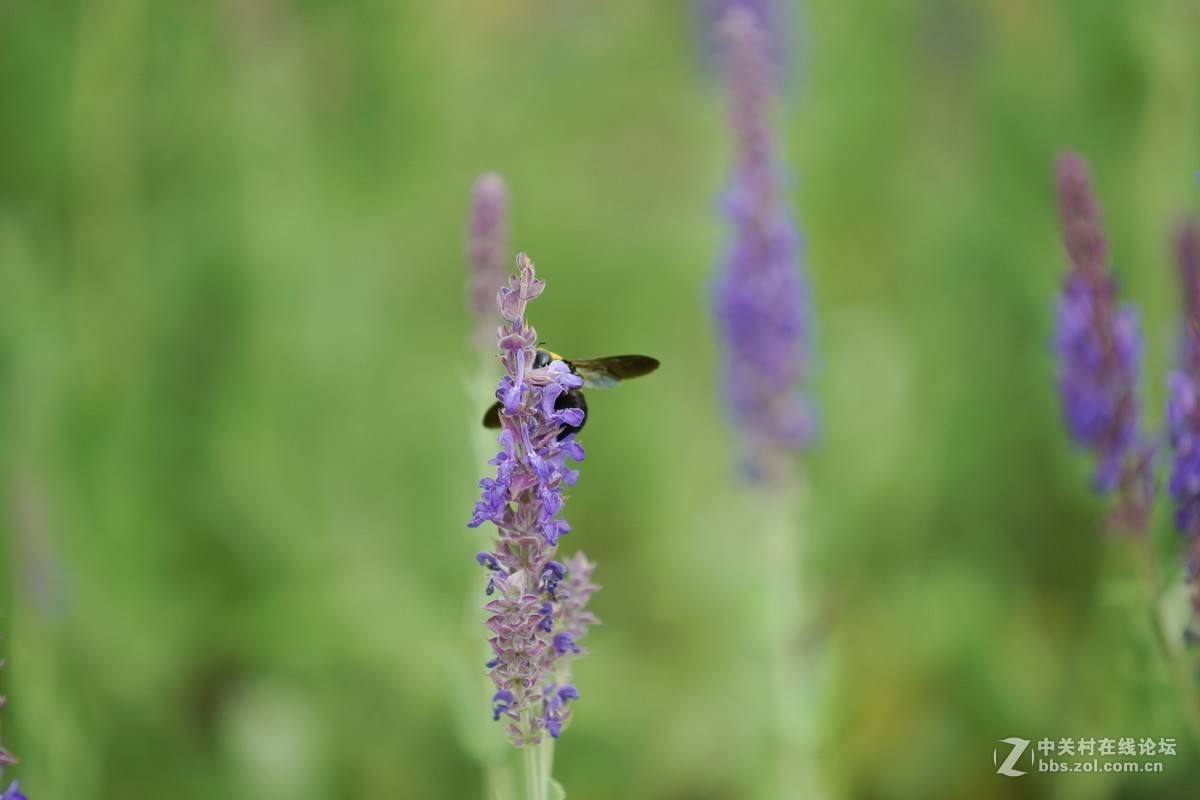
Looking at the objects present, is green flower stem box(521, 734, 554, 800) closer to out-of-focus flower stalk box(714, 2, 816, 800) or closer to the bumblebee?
the bumblebee

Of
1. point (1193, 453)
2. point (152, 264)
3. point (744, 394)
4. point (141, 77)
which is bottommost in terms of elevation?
point (1193, 453)

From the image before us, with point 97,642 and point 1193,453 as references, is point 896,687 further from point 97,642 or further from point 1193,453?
point 97,642

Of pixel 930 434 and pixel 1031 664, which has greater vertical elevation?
pixel 930 434

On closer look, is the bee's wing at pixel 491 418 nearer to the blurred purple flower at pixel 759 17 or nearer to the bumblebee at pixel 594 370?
the bumblebee at pixel 594 370

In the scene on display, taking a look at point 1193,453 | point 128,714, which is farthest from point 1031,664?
point 128,714

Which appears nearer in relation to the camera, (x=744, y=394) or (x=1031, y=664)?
(x=744, y=394)

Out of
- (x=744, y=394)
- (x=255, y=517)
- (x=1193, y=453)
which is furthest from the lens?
(x=255, y=517)

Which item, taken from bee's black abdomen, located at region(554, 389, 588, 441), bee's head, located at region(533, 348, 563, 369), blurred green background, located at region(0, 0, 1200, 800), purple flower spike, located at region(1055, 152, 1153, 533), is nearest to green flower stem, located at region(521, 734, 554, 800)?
bee's black abdomen, located at region(554, 389, 588, 441)

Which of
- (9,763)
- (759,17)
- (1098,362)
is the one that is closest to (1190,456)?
(1098,362)
